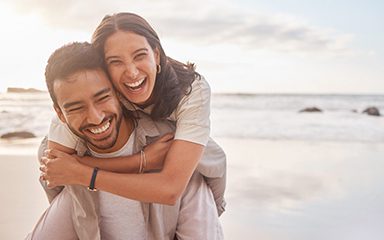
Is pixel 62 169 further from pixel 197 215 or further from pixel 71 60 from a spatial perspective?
pixel 197 215

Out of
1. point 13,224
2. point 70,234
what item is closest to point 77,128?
point 70,234

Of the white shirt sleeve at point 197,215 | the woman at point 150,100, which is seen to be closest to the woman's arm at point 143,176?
the woman at point 150,100

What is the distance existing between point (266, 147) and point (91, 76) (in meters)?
4.56

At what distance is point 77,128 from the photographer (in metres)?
2.05

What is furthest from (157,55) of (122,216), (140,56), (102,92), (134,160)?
A: (122,216)

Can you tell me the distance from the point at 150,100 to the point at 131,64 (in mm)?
201

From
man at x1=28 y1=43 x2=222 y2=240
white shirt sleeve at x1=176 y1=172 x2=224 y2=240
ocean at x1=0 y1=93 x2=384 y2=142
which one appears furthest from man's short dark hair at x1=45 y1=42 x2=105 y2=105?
ocean at x1=0 y1=93 x2=384 y2=142

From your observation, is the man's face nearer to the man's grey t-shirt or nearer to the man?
the man

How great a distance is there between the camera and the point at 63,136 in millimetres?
2133

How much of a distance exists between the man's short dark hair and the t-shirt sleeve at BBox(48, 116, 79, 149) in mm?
120

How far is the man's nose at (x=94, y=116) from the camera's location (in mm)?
2006

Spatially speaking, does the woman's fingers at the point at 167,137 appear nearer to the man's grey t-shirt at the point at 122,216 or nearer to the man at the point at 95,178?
the man at the point at 95,178

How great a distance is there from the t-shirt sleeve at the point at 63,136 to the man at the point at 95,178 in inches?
0.9

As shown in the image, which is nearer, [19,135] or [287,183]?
[287,183]
